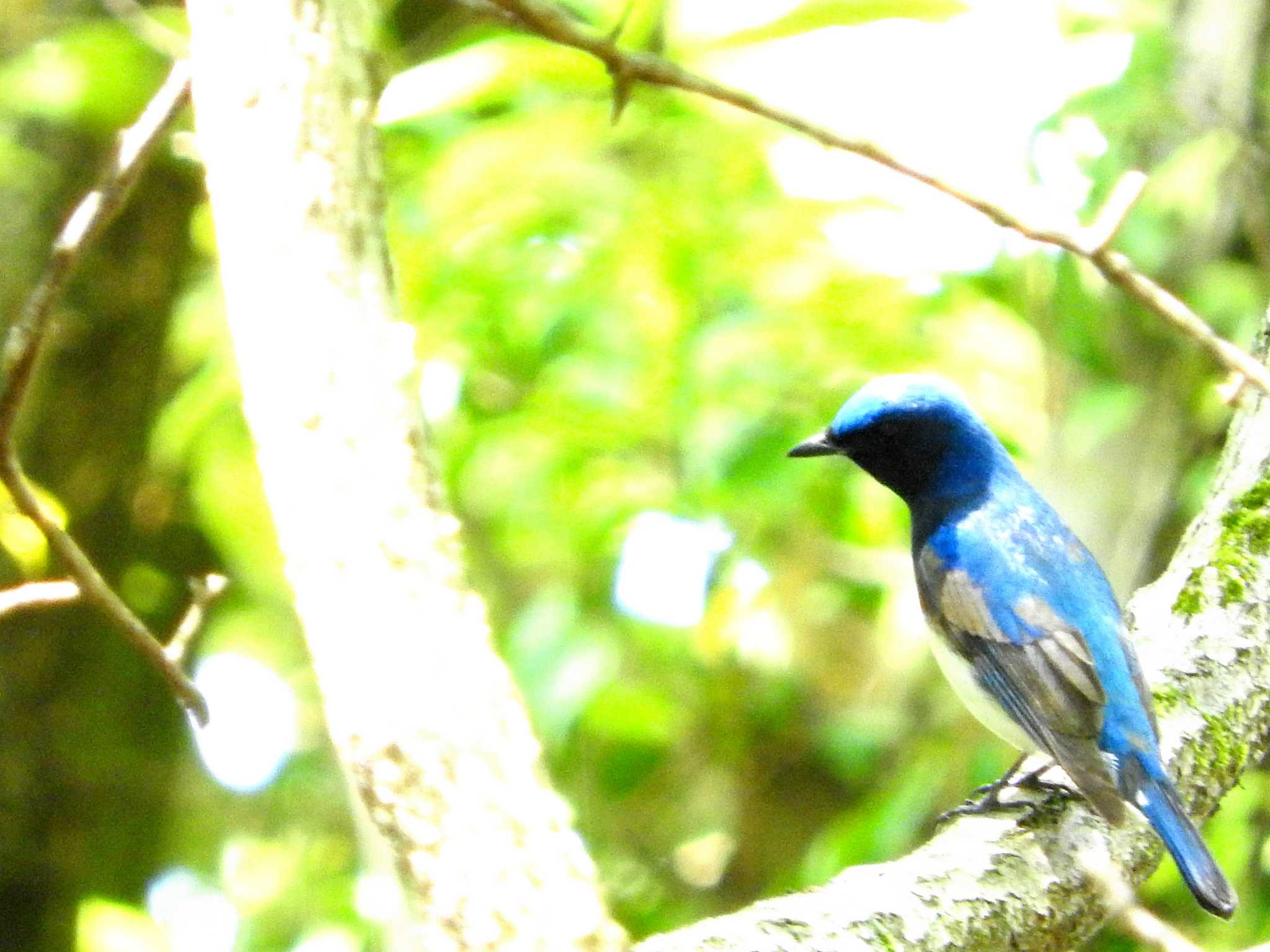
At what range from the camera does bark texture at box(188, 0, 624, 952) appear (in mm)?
1519

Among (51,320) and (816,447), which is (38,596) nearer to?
(51,320)

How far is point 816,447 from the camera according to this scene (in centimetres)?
359

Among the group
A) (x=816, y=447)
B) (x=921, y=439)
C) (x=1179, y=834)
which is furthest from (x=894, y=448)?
(x=1179, y=834)

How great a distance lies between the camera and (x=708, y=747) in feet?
17.6

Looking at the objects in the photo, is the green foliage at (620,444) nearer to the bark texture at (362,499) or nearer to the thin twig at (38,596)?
the bark texture at (362,499)

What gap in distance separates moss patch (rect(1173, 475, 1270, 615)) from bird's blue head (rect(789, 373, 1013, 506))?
0.75 m

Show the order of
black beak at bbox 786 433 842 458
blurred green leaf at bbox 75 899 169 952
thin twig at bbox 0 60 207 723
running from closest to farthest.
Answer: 1. thin twig at bbox 0 60 207 723
2. black beak at bbox 786 433 842 458
3. blurred green leaf at bbox 75 899 169 952

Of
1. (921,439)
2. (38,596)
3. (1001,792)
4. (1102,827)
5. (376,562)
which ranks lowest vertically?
(1001,792)

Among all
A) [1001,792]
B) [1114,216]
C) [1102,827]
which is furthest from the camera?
[1001,792]

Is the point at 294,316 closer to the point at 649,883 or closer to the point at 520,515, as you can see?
the point at 520,515

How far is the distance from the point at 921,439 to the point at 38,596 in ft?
7.88

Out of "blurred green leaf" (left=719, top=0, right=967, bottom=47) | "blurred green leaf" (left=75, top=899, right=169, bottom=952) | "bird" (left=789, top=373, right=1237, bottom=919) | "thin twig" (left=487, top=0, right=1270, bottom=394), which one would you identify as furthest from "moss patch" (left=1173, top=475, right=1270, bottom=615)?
"blurred green leaf" (left=75, top=899, right=169, bottom=952)

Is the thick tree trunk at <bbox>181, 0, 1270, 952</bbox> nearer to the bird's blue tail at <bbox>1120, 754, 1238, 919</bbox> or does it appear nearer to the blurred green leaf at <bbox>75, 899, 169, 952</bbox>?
the bird's blue tail at <bbox>1120, 754, 1238, 919</bbox>

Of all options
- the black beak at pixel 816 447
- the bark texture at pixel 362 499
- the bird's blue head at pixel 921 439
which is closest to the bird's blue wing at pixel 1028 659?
the bird's blue head at pixel 921 439
